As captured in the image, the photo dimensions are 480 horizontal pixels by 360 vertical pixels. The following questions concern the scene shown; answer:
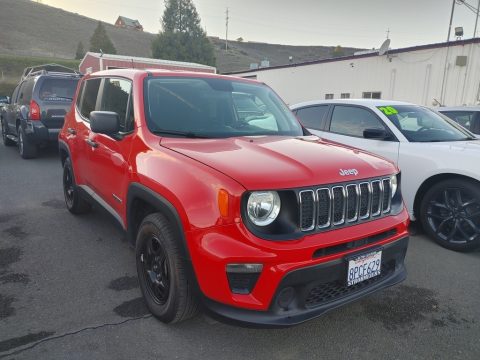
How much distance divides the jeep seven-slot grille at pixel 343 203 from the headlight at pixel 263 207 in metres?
0.16

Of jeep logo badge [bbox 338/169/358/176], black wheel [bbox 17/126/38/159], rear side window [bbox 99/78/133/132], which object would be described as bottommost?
black wheel [bbox 17/126/38/159]

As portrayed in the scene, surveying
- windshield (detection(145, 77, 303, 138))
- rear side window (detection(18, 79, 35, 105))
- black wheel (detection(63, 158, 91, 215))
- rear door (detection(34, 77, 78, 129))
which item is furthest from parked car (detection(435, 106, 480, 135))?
rear side window (detection(18, 79, 35, 105))

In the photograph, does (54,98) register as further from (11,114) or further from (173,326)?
(173,326)

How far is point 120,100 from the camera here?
343cm

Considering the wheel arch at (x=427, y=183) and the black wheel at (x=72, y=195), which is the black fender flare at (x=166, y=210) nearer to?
the black wheel at (x=72, y=195)

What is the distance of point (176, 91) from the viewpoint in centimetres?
326

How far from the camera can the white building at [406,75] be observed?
1461 centimetres

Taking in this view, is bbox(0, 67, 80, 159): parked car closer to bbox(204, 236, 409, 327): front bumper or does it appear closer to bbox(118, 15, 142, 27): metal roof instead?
bbox(204, 236, 409, 327): front bumper

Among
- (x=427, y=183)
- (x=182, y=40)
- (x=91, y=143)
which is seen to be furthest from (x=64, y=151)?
(x=182, y=40)

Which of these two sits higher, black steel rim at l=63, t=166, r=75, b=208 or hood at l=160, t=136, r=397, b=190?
hood at l=160, t=136, r=397, b=190

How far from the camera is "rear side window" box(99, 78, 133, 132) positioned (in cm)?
316

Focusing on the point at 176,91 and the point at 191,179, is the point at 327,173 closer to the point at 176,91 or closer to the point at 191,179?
the point at 191,179

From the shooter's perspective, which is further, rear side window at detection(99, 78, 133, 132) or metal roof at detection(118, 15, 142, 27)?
metal roof at detection(118, 15, 142, 27)

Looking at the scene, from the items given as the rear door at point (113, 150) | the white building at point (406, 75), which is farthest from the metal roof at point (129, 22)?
the rear door at point (113, 150)
